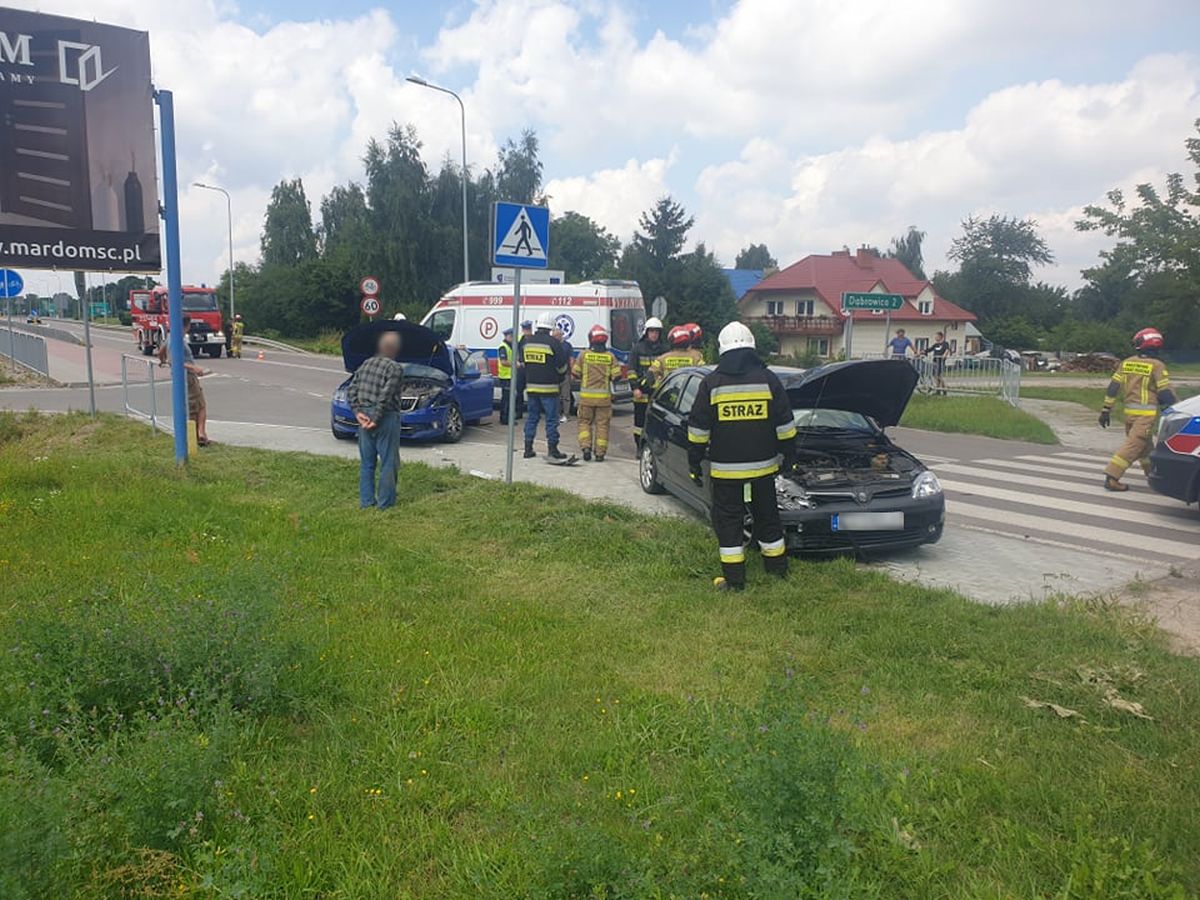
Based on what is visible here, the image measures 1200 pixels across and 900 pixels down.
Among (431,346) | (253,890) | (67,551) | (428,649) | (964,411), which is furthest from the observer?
(964,411)

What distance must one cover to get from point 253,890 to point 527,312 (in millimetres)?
16456

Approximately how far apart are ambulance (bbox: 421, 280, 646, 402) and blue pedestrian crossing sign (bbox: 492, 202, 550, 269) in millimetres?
8339

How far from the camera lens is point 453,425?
540 inches

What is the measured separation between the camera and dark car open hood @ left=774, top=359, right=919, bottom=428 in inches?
295

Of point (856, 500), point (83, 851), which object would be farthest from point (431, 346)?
point (83, 851)

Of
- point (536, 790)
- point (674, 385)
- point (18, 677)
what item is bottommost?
point (536, 790)

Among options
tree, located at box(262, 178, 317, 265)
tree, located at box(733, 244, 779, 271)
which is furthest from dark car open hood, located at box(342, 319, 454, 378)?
tree, located at box(733, 244, 779, 271)

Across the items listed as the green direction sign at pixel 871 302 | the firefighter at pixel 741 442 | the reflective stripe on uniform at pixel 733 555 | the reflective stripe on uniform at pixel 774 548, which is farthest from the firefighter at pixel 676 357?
the green direction sign at pixel 871 302

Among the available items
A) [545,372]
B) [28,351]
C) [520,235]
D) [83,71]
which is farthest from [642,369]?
[28,351]

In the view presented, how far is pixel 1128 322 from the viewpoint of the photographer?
60750mm

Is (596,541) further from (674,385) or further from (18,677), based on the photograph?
(18,677)

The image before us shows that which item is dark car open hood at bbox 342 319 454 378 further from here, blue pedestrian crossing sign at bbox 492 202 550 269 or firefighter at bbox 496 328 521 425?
blue pedestrian crossing sign at bbox 492 202 550 269

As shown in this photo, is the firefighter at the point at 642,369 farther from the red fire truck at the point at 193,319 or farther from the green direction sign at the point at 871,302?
the red fire truck at the point at 193,319

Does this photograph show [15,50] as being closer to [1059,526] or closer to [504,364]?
[504,364]
